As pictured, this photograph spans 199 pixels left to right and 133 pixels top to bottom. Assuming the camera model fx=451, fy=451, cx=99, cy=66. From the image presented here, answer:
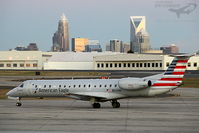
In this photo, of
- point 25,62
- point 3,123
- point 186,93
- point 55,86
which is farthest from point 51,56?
point 3,123

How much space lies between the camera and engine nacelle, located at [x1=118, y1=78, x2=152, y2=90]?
34.4 meters

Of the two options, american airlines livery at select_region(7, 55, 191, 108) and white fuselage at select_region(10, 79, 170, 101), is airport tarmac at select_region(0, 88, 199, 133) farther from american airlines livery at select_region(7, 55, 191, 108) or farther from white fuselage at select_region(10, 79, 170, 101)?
white fuselage at select_region(10, 79, 170, 101)

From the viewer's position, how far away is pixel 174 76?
34375 millimetres

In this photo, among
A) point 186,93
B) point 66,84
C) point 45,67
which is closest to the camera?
point 66,84

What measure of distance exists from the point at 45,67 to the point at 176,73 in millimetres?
126273

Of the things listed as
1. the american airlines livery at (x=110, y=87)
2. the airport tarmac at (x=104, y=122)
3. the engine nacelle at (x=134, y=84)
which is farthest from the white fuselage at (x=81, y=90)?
the airport tarmac at (x=104, y=122)

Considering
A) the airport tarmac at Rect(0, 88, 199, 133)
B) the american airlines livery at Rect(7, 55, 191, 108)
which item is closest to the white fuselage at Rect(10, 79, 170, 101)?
the american airlines livery at Rect(7, 55, 191, 108)

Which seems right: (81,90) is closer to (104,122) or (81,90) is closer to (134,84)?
(134,84)

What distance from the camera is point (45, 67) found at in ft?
519

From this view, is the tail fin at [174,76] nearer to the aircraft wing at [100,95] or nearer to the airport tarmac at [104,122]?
the airport tarmac at [104,122]

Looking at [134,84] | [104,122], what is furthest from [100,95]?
[104,122]

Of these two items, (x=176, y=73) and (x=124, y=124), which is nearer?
(x=124, y=124)

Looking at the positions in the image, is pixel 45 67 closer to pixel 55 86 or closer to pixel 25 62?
pixel 25 62

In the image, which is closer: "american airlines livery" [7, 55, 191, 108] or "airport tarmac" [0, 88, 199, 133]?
"airport tarmac" [0, 88, 199, 133]
